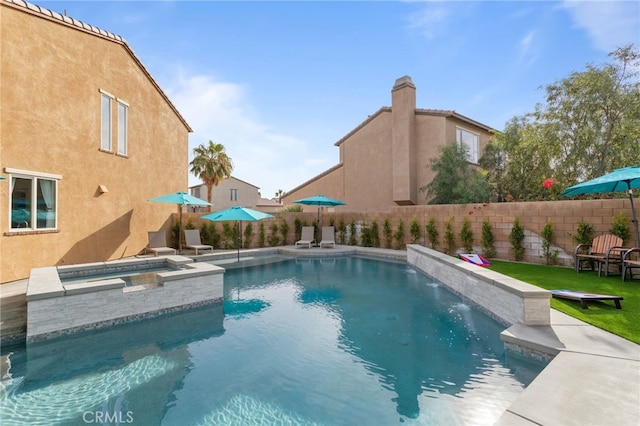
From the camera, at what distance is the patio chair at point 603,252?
30.0ft

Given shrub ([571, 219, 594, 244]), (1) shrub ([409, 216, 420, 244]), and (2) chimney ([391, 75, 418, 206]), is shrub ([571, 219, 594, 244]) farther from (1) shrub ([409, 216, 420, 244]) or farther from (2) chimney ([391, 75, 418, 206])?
(2) chimney ([391, 75, 418, 206])

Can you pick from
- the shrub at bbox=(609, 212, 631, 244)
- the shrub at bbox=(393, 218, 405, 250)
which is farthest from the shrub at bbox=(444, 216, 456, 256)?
the shrub at bbox=(609, 212, 631, 244)

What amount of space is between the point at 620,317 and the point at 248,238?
1689 cm

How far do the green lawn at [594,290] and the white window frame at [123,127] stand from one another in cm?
1696

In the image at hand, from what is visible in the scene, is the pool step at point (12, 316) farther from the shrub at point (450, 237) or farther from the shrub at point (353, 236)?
the shrub at point (353, 236)

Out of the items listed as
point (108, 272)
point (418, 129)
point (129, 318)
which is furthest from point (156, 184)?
point (418, 129)

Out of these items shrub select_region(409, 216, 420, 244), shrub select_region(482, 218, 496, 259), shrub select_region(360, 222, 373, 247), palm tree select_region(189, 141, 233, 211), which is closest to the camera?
shrub select_region(482, 218, 496, 259)

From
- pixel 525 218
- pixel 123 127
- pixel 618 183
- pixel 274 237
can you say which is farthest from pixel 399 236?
pixel 123 127

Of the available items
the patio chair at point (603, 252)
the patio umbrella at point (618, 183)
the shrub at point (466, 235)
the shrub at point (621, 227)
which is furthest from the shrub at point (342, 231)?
the shrub at point (621, 227)

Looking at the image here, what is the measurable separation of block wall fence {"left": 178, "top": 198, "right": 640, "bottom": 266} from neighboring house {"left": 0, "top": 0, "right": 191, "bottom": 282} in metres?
5.15

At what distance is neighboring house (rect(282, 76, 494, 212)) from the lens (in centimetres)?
2009

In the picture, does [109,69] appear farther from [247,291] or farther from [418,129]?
[418,129]

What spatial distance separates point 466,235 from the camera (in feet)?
47.6

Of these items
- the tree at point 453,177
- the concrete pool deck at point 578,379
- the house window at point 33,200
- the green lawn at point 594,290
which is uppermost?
the tree at point 453,177
